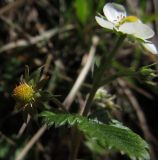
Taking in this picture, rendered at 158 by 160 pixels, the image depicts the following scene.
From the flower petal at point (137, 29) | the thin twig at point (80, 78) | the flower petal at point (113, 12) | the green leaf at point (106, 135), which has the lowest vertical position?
the green leaf at point (106, 135)

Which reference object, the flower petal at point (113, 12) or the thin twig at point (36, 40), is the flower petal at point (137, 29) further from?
the thin twig at point (36, 40)

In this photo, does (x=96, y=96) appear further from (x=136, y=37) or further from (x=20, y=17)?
(x=20, y=17)

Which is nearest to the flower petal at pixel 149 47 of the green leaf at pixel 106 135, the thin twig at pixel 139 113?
the green leaf at pixel 106 135

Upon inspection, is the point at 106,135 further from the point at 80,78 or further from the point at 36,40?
the point at 36,40

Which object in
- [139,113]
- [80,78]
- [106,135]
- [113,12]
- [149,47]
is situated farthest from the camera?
[139,113]

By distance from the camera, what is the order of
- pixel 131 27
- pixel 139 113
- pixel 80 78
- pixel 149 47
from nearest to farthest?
pixel 131 27, pixel 149 47, pixel 80 78, pixel 139 113

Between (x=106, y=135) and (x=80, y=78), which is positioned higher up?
(x=80, y=78)

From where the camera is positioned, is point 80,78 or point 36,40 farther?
point 36,40

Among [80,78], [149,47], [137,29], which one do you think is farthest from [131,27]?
[80,78]
